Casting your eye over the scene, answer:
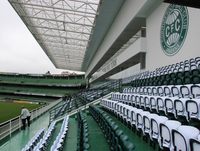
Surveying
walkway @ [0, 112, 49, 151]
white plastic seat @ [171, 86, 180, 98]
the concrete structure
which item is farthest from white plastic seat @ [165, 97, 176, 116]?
walkway @ [0, 112, 49, 151]

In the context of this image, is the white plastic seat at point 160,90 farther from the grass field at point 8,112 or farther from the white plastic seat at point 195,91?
the grass field at point 8,112

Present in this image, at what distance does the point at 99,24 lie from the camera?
2497cm

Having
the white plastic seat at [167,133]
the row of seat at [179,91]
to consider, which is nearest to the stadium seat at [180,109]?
the row of seat at [179,91]

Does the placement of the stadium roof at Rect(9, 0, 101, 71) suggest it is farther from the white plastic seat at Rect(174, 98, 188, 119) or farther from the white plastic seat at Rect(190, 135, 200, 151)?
the white plastic seat at Rect(190, 135, 200, 151)

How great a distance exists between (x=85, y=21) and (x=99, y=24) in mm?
1516

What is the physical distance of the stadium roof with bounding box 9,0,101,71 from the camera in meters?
23.0

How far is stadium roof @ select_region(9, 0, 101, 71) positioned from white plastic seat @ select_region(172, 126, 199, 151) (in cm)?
1784

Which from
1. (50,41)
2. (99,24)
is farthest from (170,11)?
(50,41)

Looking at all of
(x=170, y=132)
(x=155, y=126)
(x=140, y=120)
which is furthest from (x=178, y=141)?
(x=140, y=120)

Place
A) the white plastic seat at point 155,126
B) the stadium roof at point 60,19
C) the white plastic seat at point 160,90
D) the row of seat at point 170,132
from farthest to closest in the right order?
1. the stadium roof at point 60,19
2. the white plastic seat at point 160,90
3. the white plastic seat at point 155,126
4. the row of seat at point 170,132

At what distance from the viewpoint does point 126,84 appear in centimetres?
1827

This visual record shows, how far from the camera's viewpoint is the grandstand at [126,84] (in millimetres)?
5426

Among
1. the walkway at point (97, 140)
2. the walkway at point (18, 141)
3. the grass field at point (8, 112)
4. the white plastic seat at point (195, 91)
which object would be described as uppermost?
the white plastic seat at point (195, 91)

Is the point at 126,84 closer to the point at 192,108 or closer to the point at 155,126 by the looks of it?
the point at 192,108
